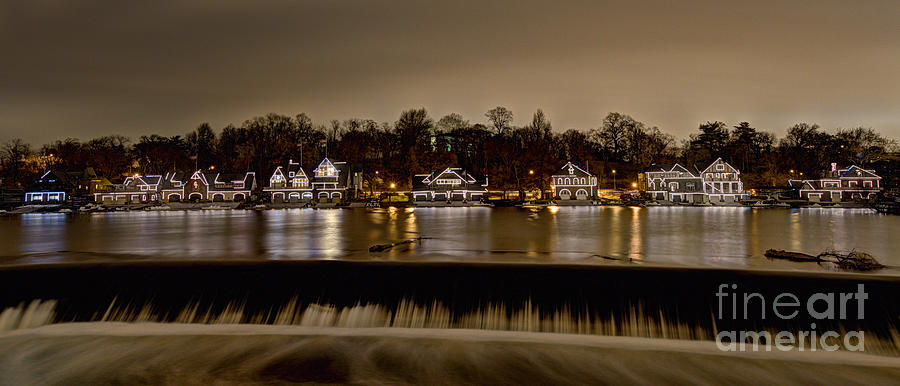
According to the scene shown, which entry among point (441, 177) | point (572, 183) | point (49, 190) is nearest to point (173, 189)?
point (49, 190)

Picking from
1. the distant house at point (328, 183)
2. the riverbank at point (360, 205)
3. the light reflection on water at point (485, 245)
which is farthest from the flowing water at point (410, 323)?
the distant house at point (328, 183)

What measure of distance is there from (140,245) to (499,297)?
19.5m

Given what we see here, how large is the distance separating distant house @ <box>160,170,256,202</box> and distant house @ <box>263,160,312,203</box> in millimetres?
5710

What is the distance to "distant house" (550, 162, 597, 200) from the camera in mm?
76125

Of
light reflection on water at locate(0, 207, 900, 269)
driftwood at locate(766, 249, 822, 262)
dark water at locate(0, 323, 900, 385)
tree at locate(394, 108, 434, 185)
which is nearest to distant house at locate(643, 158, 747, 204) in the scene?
tree at locate(394, 108, 434, 185)

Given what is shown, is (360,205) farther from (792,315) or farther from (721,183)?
(792,315)

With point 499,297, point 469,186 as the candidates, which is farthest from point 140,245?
point 469,186

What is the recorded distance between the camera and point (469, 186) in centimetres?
7462

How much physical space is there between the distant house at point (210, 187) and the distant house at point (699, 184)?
7172cm

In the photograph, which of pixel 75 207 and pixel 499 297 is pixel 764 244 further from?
pixel 75 207

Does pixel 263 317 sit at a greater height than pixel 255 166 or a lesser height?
lesser

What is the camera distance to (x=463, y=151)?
304 feet

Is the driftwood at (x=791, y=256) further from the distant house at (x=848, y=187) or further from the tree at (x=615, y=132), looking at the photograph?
the tree at (x=615, y=132)

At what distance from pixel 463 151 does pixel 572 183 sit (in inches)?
992
